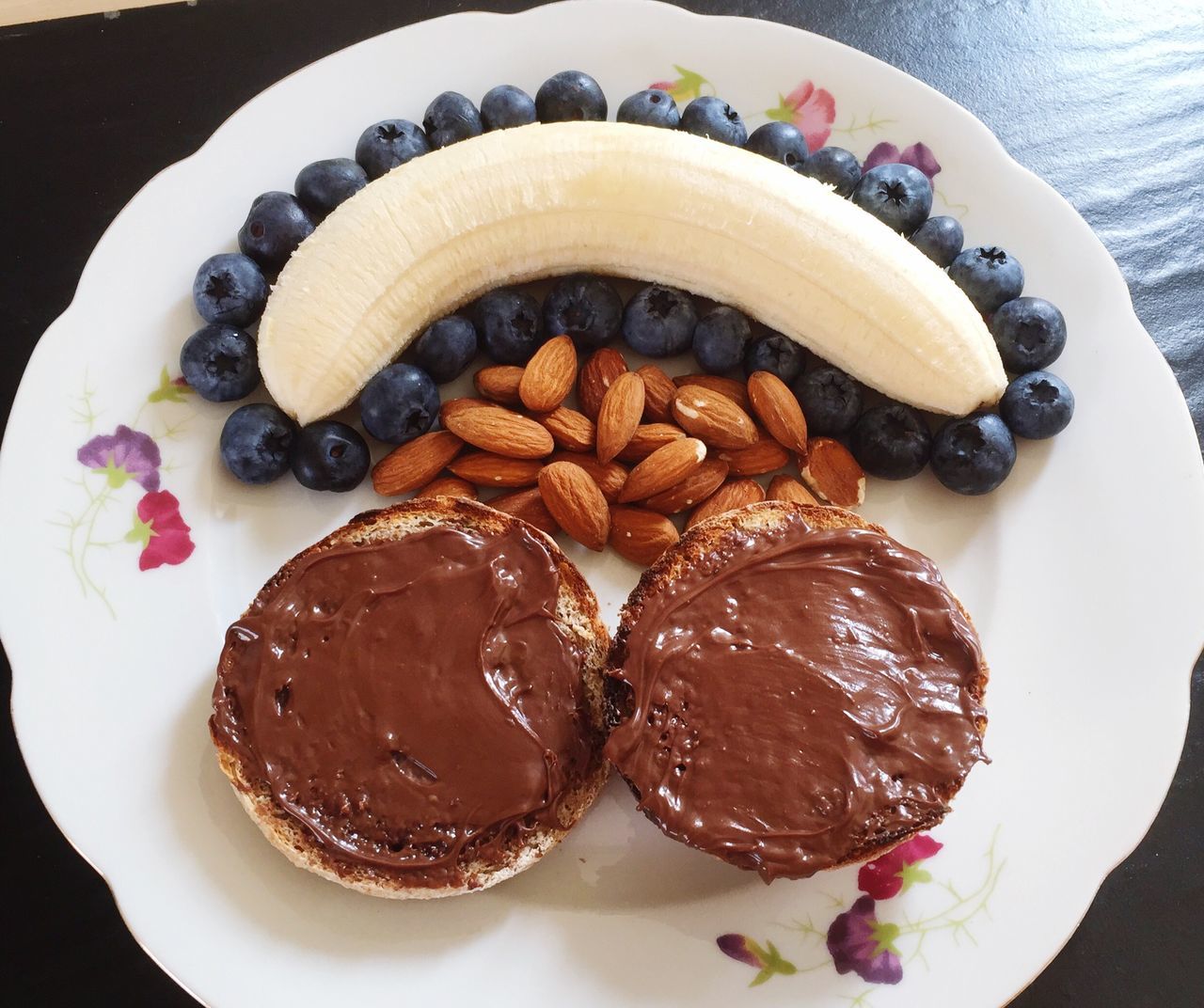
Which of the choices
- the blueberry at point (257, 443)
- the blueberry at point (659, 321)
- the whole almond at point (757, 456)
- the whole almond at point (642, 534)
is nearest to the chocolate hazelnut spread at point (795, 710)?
the whole almond at point (642, 534)

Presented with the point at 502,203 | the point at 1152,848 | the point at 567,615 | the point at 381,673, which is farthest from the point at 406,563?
the point at 1152,848

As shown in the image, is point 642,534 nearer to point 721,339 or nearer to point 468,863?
point 721,339

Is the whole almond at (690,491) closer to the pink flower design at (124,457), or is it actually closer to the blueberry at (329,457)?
the blueberry at (329,457)

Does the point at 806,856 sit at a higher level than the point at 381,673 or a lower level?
higher

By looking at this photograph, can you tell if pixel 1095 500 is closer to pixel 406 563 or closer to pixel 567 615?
pixel 567 615

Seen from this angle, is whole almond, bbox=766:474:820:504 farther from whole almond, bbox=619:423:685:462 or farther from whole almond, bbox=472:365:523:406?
whole almond, bbox=472:365:523:406

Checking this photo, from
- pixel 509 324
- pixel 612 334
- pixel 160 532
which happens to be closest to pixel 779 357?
pixel 612 334
